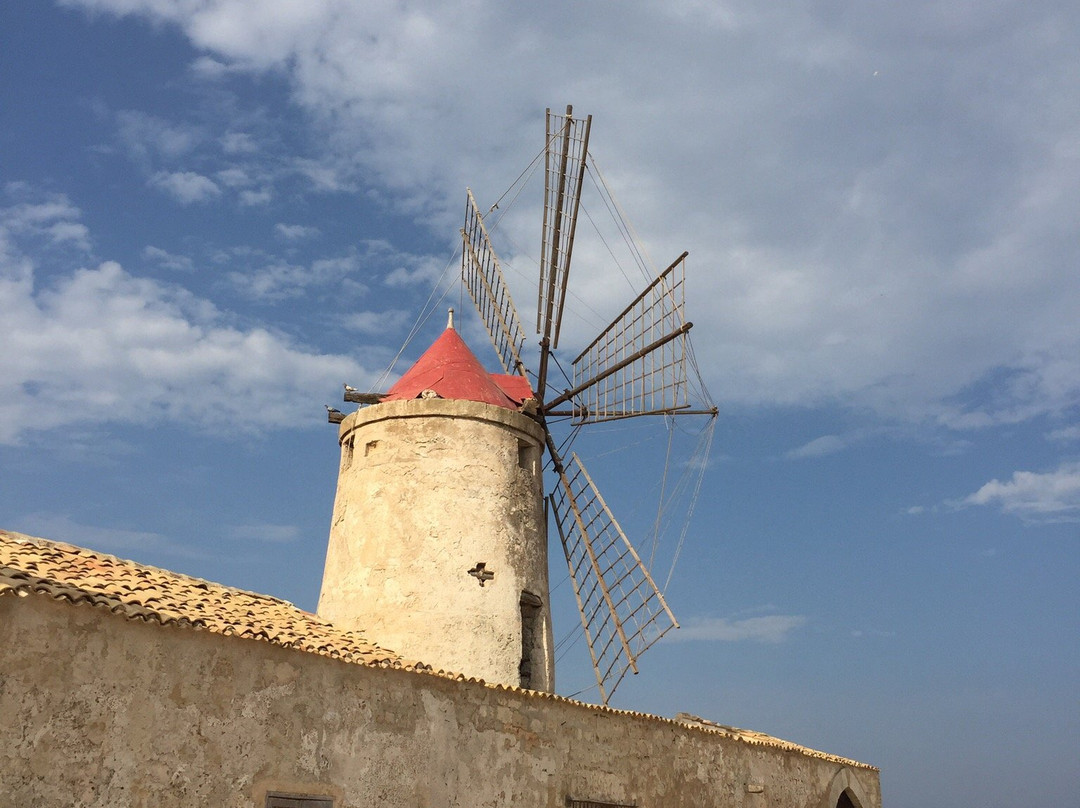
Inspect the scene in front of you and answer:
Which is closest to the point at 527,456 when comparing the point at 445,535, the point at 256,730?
the point at 445,535

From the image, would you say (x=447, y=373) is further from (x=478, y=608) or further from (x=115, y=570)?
(x=115, y=570)

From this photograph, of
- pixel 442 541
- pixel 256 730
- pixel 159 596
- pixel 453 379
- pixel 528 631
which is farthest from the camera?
pixel 453 379

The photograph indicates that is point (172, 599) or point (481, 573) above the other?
point (481, 573)

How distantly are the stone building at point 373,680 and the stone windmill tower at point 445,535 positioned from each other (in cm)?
2

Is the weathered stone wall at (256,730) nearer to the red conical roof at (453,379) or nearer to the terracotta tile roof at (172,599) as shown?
the terracotta tile roof at (172,599)

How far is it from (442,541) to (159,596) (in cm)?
378

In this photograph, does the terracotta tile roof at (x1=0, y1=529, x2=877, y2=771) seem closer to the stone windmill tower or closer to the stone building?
the stone building

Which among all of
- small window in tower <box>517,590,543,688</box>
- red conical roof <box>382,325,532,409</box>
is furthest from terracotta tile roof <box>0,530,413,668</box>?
red conical roof <box>382,325,532,409</box>

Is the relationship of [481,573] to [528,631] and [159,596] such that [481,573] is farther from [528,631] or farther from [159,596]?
[159,596]

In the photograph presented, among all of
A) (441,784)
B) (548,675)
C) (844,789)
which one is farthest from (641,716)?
(844,789)

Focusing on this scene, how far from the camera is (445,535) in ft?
33.1

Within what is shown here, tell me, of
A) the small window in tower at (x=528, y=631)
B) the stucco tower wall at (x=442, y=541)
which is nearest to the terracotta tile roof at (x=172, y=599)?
the stucco tower wall at (x=442, y=541)

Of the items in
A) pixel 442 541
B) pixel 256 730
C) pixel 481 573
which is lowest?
pixel 256 730

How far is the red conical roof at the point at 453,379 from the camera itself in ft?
36.1
